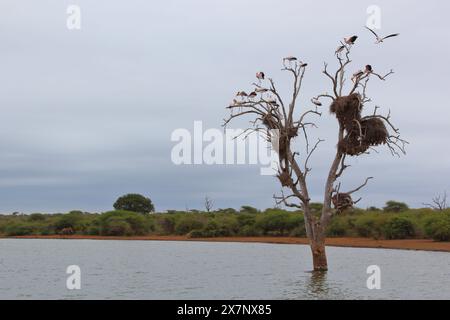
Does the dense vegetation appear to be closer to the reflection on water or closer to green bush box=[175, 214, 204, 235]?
green bush box=[175, 214, 204, 235]

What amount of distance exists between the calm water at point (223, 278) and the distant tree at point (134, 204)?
6791cm

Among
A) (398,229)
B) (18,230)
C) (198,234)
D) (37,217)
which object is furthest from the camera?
(37,217)

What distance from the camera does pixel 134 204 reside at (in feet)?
362

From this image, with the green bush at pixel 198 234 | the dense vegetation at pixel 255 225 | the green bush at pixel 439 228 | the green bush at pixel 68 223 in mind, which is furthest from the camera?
the green bush at pixel 68 223

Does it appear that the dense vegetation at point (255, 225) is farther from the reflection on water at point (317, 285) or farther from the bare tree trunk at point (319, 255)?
the reflection on water at point (317, 285)

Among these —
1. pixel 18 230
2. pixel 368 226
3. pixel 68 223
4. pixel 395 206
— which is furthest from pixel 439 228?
pixel 18 230

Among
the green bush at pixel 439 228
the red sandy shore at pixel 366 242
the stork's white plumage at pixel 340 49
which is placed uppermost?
the stork's white plumage at pixel 340 49

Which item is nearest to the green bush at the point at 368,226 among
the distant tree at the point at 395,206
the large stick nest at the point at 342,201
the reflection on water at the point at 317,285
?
the distant tree at the point at 395,206

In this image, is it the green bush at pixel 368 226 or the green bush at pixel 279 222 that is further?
the green bush at pixel 279 222

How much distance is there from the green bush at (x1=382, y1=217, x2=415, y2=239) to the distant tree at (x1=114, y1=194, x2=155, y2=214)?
57115mm

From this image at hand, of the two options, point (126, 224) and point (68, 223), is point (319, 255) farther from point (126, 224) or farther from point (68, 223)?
point (68, 223)

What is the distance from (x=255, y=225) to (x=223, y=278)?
149 ft

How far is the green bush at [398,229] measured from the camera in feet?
196

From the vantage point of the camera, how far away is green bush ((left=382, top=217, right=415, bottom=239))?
2357 inches
